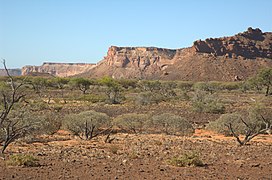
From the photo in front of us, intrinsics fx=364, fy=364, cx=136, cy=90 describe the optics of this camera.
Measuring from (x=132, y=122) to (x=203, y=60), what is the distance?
118193 mm

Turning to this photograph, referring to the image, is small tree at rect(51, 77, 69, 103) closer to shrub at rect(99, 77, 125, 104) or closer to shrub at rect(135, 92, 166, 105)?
shrub at rect(99, 77, 125, 104)

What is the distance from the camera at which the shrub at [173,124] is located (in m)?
25.5

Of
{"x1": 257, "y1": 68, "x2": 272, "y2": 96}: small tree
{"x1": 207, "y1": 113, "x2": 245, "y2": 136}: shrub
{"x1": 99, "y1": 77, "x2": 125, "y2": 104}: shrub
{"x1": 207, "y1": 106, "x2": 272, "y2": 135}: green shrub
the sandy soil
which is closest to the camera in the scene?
the sandy soil

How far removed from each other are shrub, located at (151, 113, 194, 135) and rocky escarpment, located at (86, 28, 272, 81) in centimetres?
10335

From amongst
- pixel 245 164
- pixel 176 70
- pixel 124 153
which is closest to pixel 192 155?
pixel 245 164

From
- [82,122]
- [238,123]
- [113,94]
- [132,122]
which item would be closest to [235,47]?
[113,94]

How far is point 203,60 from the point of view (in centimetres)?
14162

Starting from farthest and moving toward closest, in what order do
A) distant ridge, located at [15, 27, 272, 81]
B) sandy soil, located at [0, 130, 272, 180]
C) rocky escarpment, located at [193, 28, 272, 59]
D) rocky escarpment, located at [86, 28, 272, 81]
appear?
rocky escarpment, located at [193, 28, 272, 59]
rocky escarpment, located at [86, 28, 272, 81]
distant ridge, located at [15, 27, 272, 81]
sandy soil, located at [0, 130, 272, 180]

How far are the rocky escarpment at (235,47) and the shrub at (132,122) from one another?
124319 millimetres

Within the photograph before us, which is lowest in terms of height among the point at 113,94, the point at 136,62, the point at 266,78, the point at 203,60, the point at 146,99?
the point at 146,99

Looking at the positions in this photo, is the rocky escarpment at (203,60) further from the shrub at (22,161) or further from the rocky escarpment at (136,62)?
the shrub at (22,161)

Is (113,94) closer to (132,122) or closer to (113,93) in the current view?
(113,93)

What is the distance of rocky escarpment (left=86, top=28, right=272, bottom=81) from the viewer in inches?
5349

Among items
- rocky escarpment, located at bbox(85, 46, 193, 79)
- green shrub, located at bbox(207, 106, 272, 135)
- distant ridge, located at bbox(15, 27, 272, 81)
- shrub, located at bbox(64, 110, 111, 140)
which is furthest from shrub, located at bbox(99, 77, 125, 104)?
rocky escarpment, located at bbox(85, 46, 193, 79)
